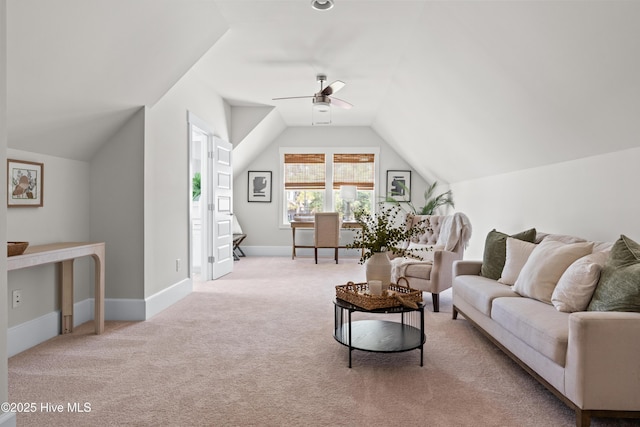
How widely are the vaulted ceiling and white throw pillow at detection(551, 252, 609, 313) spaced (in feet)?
3.13

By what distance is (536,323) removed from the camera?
2.25m

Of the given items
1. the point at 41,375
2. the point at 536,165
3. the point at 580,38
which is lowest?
the point at 41,375

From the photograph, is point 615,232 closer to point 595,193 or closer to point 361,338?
point 595,193

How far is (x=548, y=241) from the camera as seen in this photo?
3004 millimetres

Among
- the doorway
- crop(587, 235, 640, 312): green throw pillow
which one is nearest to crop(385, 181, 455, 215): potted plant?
the doorway

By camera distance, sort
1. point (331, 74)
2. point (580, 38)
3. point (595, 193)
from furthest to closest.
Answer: point (331, 74) < point (595, 193) < point (580, 38)

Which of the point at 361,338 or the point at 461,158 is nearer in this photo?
the point at 361,338

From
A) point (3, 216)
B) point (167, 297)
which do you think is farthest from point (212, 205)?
point (3, 216)

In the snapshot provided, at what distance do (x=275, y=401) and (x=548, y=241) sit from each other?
2133 mm

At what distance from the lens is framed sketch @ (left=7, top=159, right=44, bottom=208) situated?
301cm

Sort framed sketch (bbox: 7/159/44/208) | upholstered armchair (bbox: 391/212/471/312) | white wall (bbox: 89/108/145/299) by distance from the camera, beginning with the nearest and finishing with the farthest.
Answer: framed sketch (bbox: 7/159/44/208) < white wall (bbox: 89/108/145/299) < upholstered armchair (bbox: 391/212/471/312)

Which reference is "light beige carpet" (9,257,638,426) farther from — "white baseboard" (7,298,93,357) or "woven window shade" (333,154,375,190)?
"woven window shade" (333,154,375,190)

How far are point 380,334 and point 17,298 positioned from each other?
260 centimetres

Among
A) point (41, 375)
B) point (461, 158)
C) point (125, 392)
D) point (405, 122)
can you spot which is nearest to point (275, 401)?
point (125, 392)
